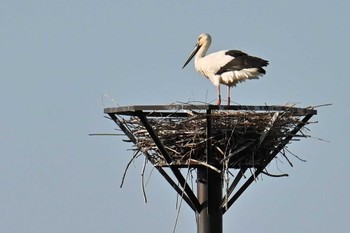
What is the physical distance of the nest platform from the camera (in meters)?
12.0

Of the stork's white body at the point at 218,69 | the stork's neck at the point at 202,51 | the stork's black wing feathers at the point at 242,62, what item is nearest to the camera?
the stork's black wing feathers at the point at 242,62

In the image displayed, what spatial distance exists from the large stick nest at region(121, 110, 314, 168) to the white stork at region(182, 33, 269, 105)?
7.66 ft

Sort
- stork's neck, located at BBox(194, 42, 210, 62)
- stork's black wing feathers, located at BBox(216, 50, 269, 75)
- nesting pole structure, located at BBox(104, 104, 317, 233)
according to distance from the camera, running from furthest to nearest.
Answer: stork's neck, located at BBox(194, 42, 210, 62), stork's black wing feathers, located at BBox(216, 50, 269, 75), nesting pole structure, located at BBox(104, 104, 317, 233)

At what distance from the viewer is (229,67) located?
15133mm

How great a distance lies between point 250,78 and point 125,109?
396 centimetres

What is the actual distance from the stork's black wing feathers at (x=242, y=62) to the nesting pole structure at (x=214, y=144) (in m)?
2.25

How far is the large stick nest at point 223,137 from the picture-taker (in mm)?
12094

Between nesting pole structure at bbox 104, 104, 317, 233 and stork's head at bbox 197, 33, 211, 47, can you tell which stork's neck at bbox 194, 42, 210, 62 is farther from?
nesting pole structure at bbox 104, 104, 317, 233

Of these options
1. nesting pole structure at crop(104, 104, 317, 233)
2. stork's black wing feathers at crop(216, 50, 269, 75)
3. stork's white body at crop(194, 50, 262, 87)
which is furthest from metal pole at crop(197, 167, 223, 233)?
stork's white body at crop(194, 50, 262, 87)

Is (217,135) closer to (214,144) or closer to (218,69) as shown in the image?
(214,144)

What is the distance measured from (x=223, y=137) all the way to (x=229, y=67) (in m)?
3.09

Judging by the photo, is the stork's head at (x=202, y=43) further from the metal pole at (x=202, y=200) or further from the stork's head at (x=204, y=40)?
the metal pole at (x=202, y=200)

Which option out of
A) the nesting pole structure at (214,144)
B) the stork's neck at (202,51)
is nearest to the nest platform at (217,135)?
the nesting pole structure at (214,144)

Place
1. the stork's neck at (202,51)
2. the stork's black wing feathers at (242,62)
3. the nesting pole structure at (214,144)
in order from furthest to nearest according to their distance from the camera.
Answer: the stork's neck at (202,51)
the stork's black wing feathers at (242,62)
the nesting pole structure at (214,144)
